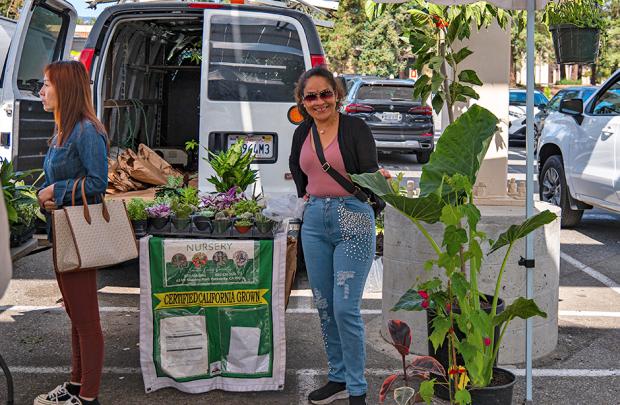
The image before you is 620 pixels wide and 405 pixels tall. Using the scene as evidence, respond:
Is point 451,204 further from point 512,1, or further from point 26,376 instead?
point 26,376

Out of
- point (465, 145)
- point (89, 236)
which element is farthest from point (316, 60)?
point (89, 236)

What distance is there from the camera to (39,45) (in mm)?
8328

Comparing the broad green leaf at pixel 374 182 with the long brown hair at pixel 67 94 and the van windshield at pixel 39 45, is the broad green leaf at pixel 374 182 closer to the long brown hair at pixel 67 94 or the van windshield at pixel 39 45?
the long brown hair at pixel 67 94

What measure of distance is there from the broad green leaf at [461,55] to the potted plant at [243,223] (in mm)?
1949

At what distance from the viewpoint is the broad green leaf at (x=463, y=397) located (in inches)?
165

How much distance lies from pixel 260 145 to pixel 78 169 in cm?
268

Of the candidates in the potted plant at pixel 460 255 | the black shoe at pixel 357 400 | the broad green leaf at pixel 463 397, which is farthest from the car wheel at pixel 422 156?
the broad green leaf at pixel 463 397

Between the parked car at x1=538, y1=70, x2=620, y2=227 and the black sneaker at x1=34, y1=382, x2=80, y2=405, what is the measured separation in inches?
251

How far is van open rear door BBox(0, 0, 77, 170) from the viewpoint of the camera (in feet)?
24.0

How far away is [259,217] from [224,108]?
2230 mm

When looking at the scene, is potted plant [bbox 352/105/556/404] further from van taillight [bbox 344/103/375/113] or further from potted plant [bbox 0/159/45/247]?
van taillight [bbox 344/103/375/113]

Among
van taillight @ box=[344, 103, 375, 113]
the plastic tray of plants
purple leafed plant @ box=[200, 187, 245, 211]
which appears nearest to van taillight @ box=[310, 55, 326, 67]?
purple leafed plant @ box=[200, 187, 245, 211]

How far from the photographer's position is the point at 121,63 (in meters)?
8.65

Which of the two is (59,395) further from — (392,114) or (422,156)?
(422,156)
